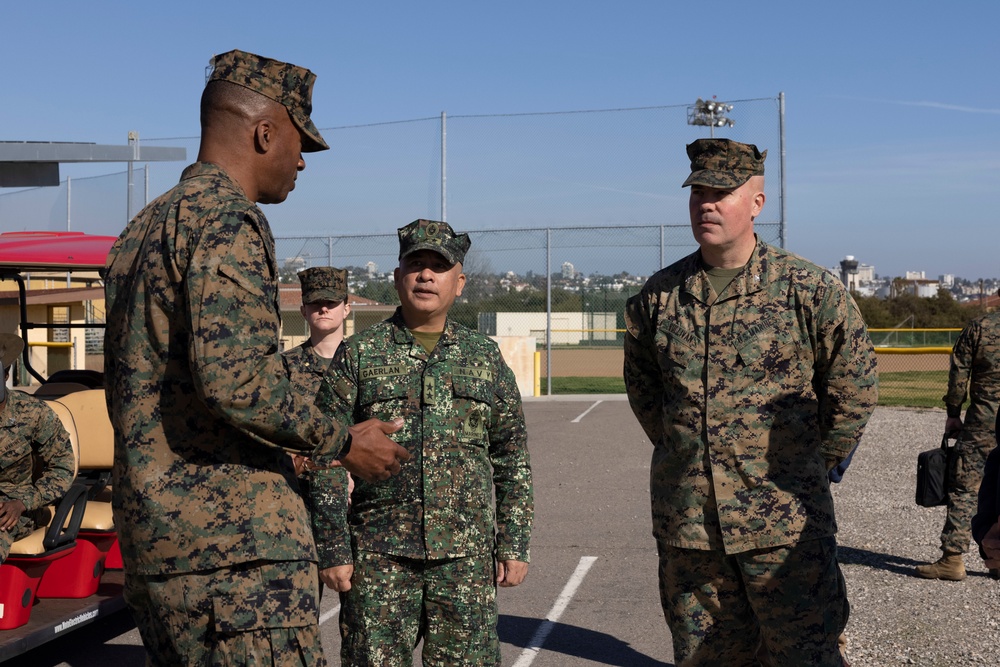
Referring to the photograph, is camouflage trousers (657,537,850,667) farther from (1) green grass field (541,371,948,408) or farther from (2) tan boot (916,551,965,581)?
(1) green grass field (541,371,948,408)

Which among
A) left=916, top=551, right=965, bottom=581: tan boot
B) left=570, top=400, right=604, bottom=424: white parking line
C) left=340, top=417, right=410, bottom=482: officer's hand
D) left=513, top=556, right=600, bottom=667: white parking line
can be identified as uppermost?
left=340, top=417, right=410, bottom=482: officer's hand

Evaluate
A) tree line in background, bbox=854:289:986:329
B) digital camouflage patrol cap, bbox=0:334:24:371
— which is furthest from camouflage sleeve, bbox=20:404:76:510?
tree line in background, bbox=854:289:986:329

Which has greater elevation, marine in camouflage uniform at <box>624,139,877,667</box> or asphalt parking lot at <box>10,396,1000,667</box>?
marine in camouflage uniform at <box>624,139,877,667</box>

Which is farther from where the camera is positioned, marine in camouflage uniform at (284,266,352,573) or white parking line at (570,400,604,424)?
white parking line at (570,400,604,424)

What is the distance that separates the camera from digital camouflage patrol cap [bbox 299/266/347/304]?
5.32 meters

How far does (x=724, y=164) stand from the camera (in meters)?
3.76

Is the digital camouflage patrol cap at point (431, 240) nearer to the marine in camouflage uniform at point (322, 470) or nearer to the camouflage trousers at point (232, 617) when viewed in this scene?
the marine in camouflage uniform at point (322, 470)

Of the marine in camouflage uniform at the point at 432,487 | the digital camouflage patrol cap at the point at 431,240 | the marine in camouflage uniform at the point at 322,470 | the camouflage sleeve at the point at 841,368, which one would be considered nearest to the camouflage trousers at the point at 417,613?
the marine in camouflage uniform at the point at 432,487

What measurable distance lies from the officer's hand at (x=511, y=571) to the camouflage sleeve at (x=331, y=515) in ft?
1.77

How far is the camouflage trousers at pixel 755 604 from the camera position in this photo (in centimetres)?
350

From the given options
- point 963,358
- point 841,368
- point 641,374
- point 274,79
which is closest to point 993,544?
point 841,368

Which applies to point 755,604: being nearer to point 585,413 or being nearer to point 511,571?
point 511,571

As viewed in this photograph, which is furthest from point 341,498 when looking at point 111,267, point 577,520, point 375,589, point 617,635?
point 577,520

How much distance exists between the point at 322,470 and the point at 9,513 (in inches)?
94.1
